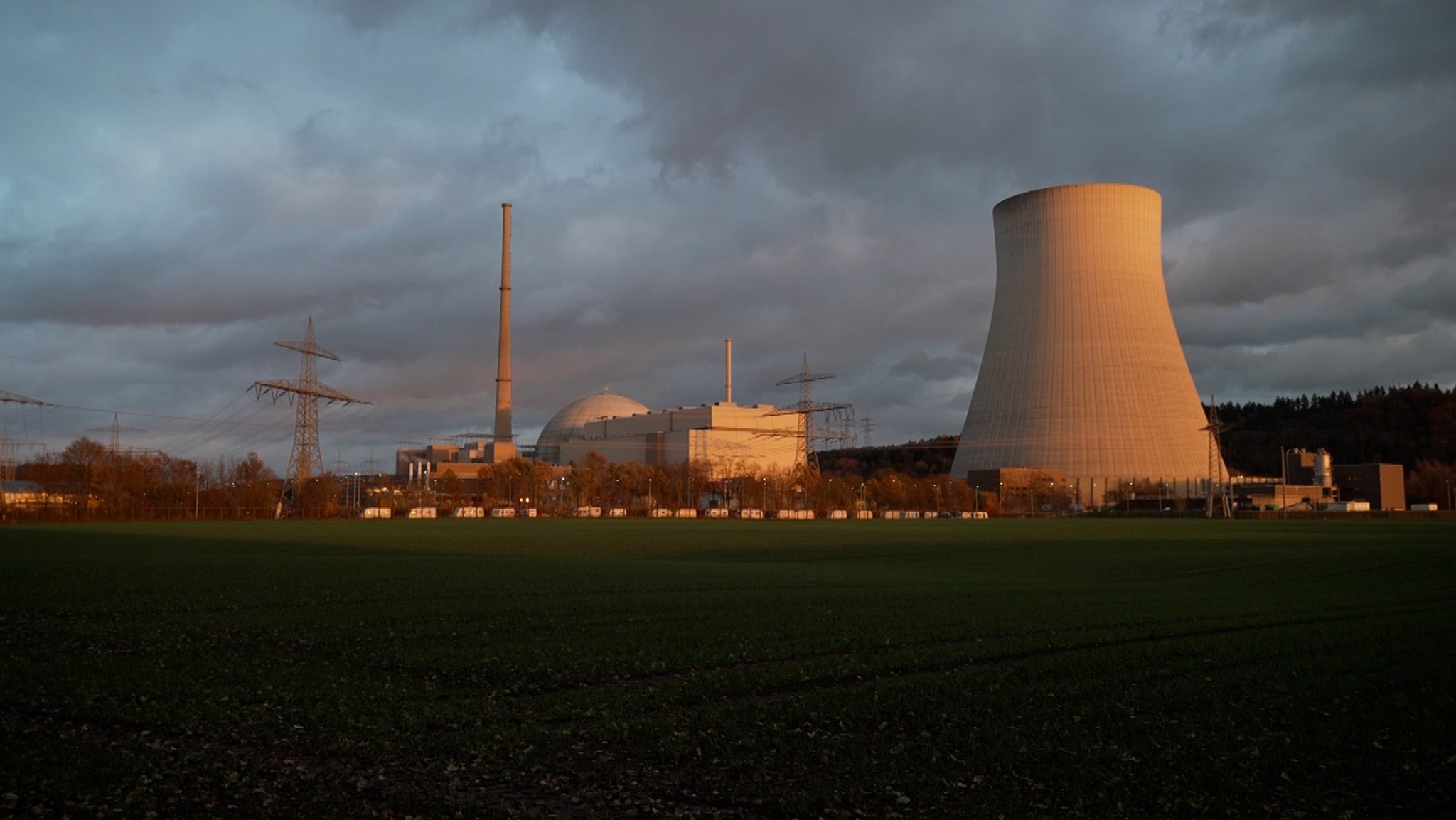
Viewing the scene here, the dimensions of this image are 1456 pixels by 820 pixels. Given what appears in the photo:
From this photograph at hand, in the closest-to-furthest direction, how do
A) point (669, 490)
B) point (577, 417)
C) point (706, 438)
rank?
point (669, 490) → point (706, 438) → point (577, 417)

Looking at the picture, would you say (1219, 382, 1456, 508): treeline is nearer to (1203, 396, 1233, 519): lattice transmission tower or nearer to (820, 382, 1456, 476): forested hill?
(820, 382, 1456, 476): forested hill

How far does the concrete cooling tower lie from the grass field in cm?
3205

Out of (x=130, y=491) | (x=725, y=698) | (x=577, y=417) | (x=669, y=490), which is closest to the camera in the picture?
(x=725, y=698)

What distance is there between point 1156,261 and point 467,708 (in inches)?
1889

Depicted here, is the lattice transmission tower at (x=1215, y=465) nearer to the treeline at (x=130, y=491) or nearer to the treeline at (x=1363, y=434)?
the treeline at (x=1363, y=434)

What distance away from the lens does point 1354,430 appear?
96.9m

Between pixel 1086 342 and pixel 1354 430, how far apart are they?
64.5m

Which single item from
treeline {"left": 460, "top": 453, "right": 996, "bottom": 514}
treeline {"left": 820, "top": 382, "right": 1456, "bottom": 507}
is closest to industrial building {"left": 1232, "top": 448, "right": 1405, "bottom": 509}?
treeline {"left": 820, "top": 382, "right": 1456, "bottom": 507}

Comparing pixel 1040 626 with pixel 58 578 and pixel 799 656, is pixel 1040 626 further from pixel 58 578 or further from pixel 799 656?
pixel 58 578

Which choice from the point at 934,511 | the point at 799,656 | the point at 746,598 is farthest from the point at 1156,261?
the point at 799,656

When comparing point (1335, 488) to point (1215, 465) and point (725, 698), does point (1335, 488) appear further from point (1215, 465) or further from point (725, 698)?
point (725, 698)

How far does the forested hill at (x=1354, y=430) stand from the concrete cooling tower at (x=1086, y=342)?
48470 millimetres

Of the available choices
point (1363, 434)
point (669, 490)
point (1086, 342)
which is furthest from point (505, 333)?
point (1363, 434)

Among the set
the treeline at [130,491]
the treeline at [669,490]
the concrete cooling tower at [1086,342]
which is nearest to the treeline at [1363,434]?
the treeline at [669,490]
